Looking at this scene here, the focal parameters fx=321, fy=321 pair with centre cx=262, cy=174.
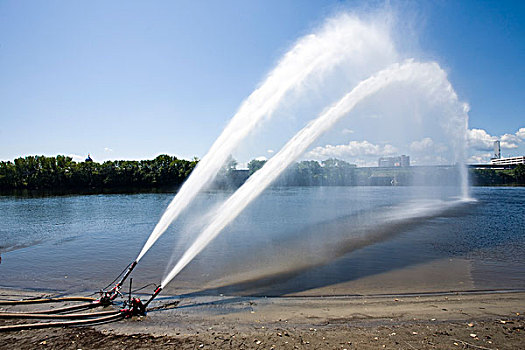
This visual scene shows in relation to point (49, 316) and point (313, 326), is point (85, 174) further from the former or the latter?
point (313, 326)

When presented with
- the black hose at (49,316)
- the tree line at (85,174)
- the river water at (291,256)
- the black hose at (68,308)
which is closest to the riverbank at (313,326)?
the black hose at (49,316)

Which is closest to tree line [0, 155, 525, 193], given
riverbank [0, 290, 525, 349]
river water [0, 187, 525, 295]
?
river water [0, 187, 525, 295]

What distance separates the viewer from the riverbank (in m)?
7.04

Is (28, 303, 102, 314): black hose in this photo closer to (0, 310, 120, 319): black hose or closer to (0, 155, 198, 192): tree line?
(0, 310, 120, 319): black hose

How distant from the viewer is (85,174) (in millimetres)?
117938

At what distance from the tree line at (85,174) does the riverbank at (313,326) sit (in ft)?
366

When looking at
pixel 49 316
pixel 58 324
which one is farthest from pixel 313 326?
pixel 49 316

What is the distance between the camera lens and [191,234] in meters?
22.4

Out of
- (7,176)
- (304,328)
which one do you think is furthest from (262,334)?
(7,176)

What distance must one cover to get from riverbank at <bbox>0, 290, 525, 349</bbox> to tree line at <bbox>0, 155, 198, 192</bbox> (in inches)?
4389

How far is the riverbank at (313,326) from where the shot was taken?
7.04m

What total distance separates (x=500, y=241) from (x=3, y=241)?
1229 inches

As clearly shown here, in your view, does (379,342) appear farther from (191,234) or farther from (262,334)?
(191,234)

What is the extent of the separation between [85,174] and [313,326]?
128444mm
